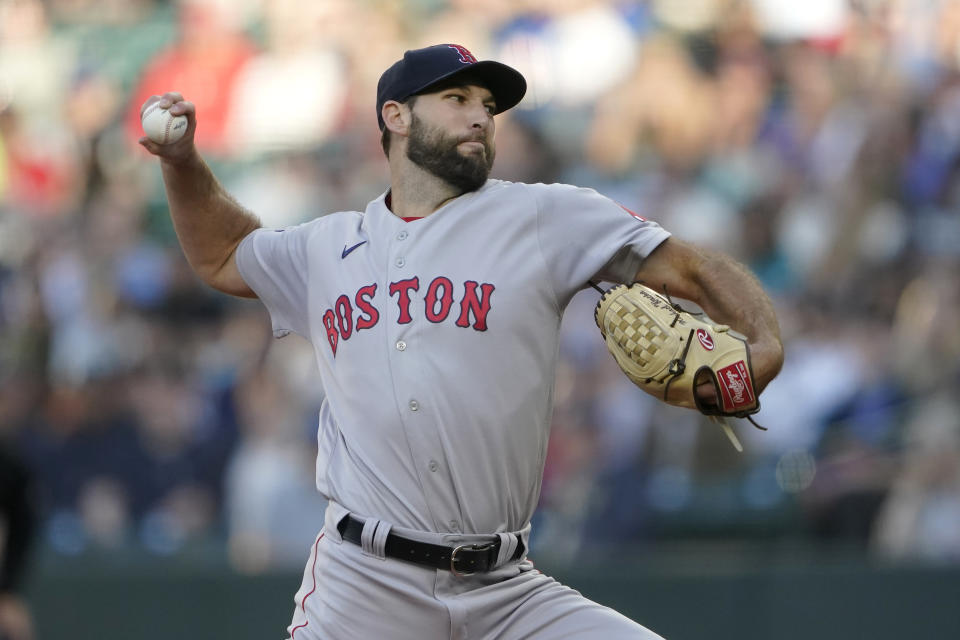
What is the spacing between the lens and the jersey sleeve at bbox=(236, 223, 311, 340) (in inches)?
171

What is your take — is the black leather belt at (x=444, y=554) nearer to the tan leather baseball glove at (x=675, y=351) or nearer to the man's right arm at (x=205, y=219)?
the tan leather baseball glove at (x=675, y=351)

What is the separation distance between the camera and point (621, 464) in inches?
311

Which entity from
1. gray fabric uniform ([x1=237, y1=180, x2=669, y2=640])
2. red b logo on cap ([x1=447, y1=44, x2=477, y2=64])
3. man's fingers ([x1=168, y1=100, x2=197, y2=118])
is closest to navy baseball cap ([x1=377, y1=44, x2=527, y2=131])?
red b logo on cap ([x1=447, y1=44, x2=477, y2=64])

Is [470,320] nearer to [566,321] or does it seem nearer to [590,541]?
[590,541]

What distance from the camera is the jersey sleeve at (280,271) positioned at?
4348mm

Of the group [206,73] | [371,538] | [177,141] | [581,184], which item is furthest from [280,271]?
[206,73]

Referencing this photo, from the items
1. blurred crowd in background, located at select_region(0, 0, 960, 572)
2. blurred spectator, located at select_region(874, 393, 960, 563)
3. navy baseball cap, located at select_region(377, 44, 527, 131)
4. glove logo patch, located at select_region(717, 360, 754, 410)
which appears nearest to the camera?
glove logo patch, located at select_region(717, 360, 754, 410)

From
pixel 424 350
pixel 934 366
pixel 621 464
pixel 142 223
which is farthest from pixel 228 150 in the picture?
pixel 424 350

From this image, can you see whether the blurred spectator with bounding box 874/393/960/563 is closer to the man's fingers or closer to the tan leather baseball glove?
the tan leather baseball glove

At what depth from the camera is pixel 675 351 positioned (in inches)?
148

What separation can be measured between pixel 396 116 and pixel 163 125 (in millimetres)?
677

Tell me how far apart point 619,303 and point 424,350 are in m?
0.54

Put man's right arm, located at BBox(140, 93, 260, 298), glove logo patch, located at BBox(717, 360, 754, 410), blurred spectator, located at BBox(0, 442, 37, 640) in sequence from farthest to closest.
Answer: blurred spectator, located at BBox(0, 442, 37, 640) → man's right arm, located at BBox(140, 93, 260, 298) → glove logo patch, located at BBox(717, 360, 754, 410)

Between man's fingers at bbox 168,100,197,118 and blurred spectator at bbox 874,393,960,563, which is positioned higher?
man's fingers at bbox 168,100,197,118
